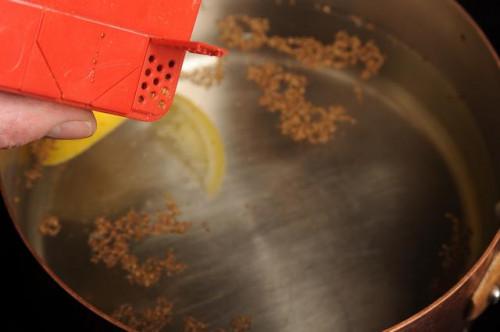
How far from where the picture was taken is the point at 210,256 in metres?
0.85

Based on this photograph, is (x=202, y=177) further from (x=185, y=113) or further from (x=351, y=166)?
(x=351, y=166)

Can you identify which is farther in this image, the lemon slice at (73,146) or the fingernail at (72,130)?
the lemon slice at (73,146)

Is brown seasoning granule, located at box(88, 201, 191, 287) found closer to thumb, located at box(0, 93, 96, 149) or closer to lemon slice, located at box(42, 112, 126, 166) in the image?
lemon slice, located at box(42, 112, 126, 166)

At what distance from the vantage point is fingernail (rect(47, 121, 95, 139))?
57 cm

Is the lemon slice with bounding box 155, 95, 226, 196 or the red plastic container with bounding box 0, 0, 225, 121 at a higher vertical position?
the red plastic container with bounding box 0, 0, 225, 121

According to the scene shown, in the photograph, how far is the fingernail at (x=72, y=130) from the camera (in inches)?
22.5

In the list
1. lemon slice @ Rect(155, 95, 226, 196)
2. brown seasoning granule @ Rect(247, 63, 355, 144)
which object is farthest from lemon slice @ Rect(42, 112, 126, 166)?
brown seasoning granule @ Rect(247, 63, 355, 144)

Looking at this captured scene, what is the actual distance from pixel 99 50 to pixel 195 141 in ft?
1.40

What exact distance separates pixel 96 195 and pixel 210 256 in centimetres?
18

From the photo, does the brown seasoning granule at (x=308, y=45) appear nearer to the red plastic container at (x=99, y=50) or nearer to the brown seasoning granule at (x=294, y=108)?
the brown seasoning granule at (x=294, y=108)

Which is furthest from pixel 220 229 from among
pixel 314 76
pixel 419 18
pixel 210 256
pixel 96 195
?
pixel 419 18

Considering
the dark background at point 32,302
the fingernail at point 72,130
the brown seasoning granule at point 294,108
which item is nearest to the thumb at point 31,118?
the fingernail at point 72,130

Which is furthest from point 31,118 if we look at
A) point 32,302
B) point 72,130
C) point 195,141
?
point 195,141

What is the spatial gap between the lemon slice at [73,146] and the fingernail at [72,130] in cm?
27
